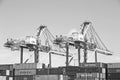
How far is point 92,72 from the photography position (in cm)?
6738

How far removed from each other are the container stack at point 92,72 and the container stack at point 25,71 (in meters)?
12.1

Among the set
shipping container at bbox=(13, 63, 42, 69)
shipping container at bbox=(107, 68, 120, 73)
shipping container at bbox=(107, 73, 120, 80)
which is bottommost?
shipping container at bbox=(107, 73, 120, 80)

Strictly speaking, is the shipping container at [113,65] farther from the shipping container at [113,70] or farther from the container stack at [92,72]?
the container stack at [92,72]

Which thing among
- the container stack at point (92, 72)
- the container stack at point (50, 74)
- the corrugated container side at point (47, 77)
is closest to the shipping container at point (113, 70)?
the container stack at point (92, 72)

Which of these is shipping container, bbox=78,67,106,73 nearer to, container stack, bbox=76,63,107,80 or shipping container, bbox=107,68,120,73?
container stack, bbox=76,63,107,80

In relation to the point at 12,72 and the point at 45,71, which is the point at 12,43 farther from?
the point at 45,71

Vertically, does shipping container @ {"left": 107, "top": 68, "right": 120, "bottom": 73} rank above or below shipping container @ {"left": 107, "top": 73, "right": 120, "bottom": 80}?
above

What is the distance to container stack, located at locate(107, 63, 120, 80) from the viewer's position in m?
67.4

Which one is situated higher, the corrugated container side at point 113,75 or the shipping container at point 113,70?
the shipping container at point 113,70

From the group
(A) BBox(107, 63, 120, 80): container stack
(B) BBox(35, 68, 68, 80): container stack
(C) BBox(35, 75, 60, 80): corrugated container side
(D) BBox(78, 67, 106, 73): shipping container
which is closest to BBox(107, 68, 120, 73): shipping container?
(A) BBox(107, 63, 120, 80): container stack

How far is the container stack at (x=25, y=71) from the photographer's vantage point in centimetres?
7431

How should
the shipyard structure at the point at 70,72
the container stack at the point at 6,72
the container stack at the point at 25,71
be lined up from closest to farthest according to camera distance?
the shipyard structure at the point at 70,72 < the container stack at the point at 25,71 < the container stack at the point at 6,72

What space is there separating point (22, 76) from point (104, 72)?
67.4 feet

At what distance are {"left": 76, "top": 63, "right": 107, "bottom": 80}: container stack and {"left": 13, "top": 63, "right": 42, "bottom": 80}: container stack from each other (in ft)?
39.8
